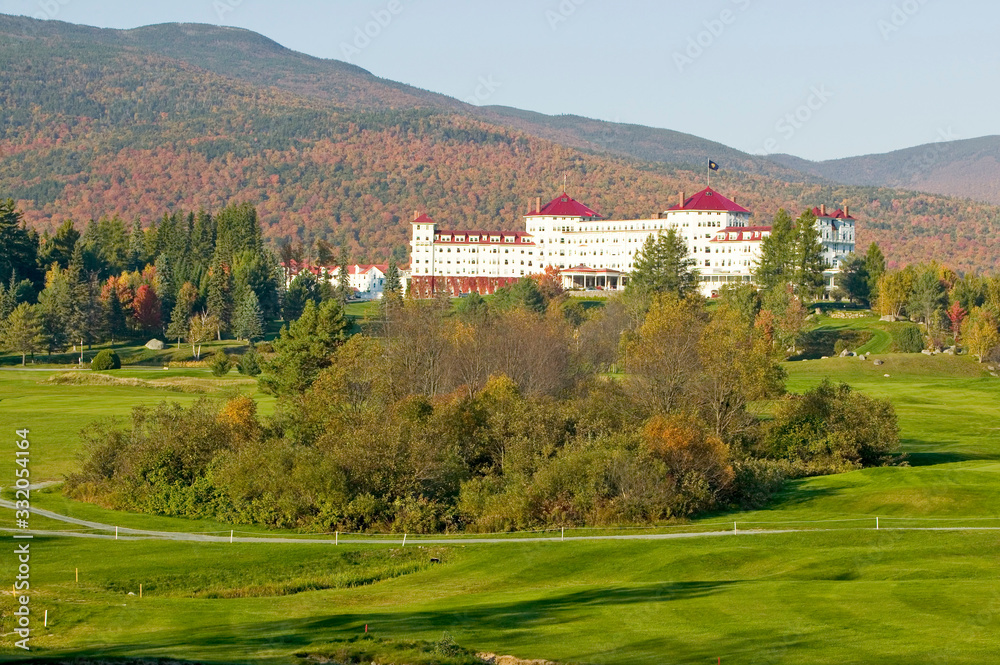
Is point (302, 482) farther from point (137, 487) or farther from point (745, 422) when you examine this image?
point (745, 422)

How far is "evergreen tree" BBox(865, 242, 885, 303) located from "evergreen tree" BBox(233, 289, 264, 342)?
67.9 meters

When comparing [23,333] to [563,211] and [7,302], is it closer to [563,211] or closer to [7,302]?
[7,302]

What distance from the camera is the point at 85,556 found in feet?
136

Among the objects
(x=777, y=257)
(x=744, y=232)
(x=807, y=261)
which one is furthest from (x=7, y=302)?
(x=744, y=232)

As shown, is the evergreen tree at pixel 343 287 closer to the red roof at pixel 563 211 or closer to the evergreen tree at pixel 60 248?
the red roof at pixel 563 211

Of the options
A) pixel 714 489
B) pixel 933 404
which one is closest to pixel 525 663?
pixel 714 489

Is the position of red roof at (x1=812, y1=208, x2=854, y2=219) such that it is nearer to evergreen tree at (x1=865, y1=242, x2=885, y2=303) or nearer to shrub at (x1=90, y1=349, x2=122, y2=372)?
evergreen tree at (x1=865, y1=242, x2=885, y2=303)

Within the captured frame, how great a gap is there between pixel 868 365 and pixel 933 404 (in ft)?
70.7

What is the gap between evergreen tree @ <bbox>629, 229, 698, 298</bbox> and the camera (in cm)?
13425

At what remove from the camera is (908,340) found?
122250 mm

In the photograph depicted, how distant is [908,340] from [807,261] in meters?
18.6

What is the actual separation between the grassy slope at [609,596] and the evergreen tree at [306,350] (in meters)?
19.7

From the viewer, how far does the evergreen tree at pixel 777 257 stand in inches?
5472

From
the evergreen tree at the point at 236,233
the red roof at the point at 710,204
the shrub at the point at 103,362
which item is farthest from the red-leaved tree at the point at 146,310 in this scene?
the red roof at the point at 710,204
